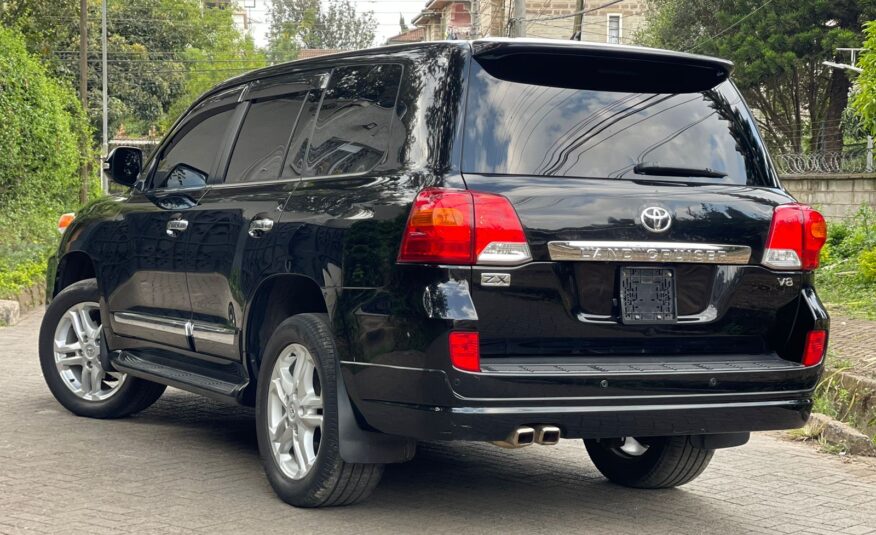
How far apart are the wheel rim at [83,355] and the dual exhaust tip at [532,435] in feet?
11.8

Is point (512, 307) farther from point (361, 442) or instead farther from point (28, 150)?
point (28, 150)

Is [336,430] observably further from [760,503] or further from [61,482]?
[760,503]

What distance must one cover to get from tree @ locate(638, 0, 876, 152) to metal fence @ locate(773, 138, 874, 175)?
430 inches

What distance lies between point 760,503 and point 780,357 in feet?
3.42

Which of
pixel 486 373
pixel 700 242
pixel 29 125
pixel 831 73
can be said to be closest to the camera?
pixel 486 373

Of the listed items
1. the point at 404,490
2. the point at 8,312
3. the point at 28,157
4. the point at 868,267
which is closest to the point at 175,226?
the point at 404,490

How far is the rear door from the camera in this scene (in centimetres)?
506

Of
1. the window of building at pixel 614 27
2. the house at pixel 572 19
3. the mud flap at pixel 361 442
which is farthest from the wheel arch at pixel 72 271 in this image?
the window of building at pixel 614 27

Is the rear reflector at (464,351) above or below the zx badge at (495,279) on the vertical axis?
below

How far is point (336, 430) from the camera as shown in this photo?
535 centimetres

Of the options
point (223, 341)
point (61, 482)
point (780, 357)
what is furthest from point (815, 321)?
point (61, 482)

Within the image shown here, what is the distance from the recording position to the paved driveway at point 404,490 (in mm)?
5574

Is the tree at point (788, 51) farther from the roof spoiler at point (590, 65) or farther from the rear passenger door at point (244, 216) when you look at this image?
the roof spoiler at point (590, 65)

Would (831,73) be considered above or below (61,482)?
above
